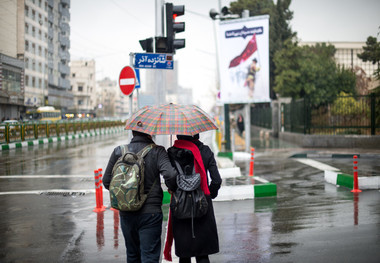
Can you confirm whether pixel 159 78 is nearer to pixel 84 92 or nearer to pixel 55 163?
pixel 55 163

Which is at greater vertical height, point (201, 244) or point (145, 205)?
point (145, 205)

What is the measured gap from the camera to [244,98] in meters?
22.0

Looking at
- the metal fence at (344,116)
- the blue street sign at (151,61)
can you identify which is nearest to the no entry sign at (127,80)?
the blue street sign at (151,61)

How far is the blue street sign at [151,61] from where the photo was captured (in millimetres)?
10078

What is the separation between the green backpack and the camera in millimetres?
3859

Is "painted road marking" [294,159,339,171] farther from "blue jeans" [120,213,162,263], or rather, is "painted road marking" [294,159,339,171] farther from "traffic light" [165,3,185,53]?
"blue jeans" [120,213,162,263]

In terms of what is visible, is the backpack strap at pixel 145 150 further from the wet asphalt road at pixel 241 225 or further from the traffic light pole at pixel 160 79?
the traffic light pole at pixel 160 79

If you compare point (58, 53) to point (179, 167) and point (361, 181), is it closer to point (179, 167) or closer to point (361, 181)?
point (361, 181)

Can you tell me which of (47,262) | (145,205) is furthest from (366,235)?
(47,262)

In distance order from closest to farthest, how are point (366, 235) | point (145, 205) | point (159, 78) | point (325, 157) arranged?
1. point (145, 205)
2. point (366, 235)
3. point (159, 78)
4. point (325, 157)

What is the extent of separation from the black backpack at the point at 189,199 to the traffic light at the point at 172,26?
7.17m

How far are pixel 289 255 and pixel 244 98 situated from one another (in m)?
16.9

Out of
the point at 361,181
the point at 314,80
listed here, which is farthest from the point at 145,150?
the point at 314,80

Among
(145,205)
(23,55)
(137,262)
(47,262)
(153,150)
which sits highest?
(23,55)
